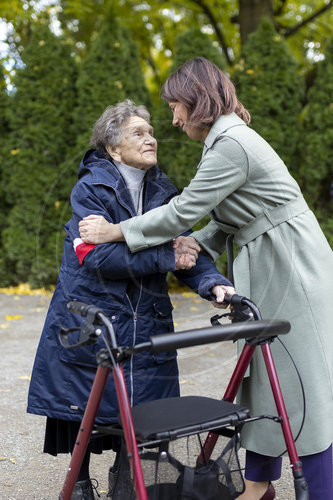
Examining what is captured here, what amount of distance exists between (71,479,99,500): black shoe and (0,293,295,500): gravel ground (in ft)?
0.68

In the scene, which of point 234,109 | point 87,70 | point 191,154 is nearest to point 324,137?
point 191,154

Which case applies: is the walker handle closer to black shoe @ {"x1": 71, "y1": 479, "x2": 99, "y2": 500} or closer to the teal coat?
the teal coat

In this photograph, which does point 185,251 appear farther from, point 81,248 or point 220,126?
point 220,126

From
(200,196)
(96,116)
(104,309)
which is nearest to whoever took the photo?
(200,196)

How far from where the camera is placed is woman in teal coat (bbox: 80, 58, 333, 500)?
7.93ft

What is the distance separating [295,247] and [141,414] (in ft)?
3.12

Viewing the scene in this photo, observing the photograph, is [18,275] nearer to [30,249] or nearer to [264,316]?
[30,249]

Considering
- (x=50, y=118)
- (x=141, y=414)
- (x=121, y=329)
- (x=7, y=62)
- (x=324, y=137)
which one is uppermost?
(x=7, y=62)

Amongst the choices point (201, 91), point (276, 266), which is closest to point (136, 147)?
point (201, 91)

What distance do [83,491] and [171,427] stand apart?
1.18 m

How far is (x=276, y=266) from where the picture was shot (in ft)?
8.39

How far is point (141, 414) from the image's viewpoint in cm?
207

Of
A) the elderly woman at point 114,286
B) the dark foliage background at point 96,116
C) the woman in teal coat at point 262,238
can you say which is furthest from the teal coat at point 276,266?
the dark foliage background at point 96,116

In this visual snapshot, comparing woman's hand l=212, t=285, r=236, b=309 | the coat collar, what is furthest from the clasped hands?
the coat collar
